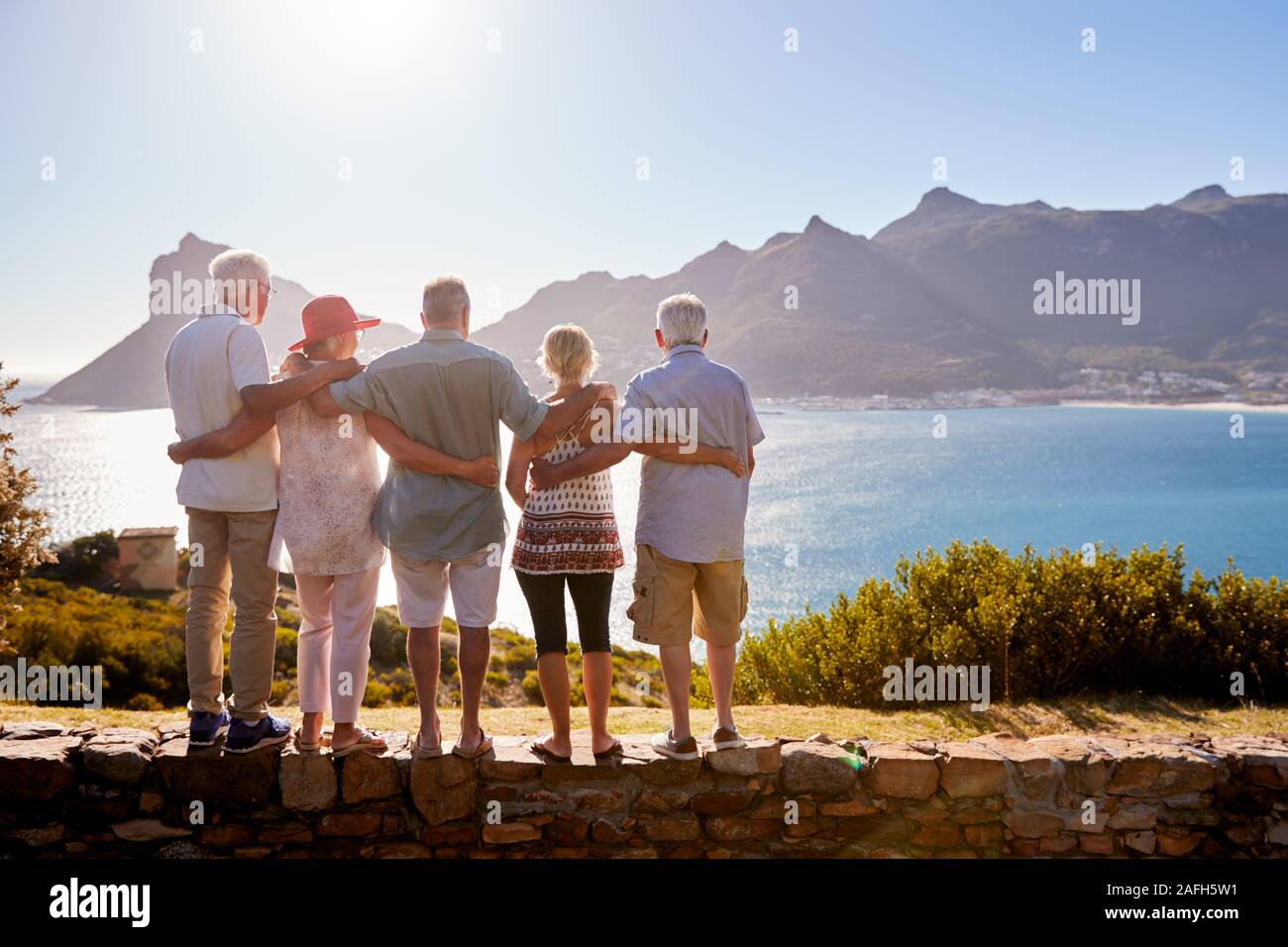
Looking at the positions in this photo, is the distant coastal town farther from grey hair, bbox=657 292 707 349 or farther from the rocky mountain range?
grey hair, bbox=657 292 707 349

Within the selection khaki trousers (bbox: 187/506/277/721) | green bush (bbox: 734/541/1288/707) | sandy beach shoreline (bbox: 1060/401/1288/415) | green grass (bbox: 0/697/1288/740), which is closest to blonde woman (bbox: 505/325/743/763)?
khaki trousers (bbox: 187/506/277/721)

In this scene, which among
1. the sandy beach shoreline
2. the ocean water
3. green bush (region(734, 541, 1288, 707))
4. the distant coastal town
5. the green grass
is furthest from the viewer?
the sandy beach shoreline

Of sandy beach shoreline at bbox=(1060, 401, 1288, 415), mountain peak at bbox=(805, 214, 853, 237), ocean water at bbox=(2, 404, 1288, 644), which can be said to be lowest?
ocean water at bbox=(2, 404, 1288, 644)

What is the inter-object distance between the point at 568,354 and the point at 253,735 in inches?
94.6

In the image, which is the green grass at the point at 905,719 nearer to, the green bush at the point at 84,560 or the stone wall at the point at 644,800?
the stone wall at the point at 644,800

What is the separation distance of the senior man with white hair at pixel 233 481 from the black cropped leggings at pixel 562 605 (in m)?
1.26

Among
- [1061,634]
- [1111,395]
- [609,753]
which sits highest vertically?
[1111,395]

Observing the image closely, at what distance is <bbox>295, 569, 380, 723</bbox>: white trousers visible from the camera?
12.5 feet

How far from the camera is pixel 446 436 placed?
3.80 meters

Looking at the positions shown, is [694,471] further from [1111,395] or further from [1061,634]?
[1111,395]

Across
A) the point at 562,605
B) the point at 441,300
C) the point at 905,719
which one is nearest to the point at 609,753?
the point at 562,605

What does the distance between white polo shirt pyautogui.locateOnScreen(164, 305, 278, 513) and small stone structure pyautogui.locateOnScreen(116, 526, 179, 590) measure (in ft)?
89.4
